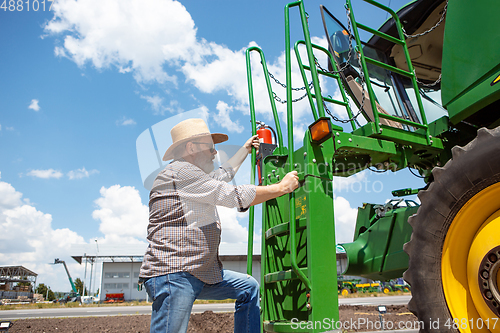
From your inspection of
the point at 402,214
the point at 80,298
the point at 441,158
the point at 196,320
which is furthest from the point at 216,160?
the point at 80,298

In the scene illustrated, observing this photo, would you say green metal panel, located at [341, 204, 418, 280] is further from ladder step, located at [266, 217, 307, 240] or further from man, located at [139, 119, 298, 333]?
man, located at [139, 119, 298, 333]

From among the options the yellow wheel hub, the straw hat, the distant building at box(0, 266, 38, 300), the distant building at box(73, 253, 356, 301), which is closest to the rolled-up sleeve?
the straw hat

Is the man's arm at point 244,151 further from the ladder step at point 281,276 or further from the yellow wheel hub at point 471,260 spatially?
the yellow wheel hub at point 471,260

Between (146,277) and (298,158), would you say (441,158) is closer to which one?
(298,158)

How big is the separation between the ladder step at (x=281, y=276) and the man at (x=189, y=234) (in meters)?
0.33

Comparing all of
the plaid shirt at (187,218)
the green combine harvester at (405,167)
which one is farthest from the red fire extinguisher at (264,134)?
the plaid shirt at (187,218)

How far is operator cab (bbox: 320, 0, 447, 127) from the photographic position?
358 cm

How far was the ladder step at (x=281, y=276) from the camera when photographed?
2597 mm

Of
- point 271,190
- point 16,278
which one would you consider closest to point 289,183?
point 271,190

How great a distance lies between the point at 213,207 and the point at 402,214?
208 centimetres

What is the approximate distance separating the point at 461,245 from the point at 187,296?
1.76 m

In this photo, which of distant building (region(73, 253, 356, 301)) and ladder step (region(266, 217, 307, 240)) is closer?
ladder step (region(266, 217, 307, 240))

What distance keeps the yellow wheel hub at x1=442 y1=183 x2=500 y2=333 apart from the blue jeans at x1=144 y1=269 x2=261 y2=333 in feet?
4.07

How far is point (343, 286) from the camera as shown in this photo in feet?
89.0
